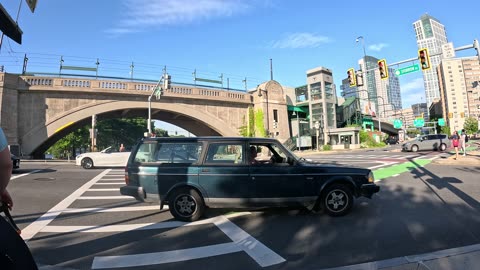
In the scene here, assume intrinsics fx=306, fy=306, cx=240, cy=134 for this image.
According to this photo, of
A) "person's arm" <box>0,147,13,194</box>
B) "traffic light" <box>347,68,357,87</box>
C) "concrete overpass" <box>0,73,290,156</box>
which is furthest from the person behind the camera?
"concrete overpass" <box>0,73,290,156</box>

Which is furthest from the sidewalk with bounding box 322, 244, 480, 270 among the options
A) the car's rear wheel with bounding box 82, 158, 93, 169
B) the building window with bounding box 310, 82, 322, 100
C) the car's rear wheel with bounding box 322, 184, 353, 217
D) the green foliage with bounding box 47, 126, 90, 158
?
the green foliage with bounding box 47, 126, 90, 158

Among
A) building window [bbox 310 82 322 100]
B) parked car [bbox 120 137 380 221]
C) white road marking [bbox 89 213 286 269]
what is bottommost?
white road marking [bbox 89 213 286 269]

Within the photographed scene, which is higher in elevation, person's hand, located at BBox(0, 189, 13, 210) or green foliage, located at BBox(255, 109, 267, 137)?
green foliage, located at BBox(255, 109, 267, 137)

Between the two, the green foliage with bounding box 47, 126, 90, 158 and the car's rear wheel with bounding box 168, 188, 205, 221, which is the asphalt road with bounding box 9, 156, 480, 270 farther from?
the green foliage with bounding box 47, 126, 90, 158

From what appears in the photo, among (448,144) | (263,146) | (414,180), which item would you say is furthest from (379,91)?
(263,146)

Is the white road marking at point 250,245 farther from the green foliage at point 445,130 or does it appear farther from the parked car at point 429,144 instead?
the green foliage at point 445,130

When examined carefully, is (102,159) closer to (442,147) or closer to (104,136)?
(442,147)

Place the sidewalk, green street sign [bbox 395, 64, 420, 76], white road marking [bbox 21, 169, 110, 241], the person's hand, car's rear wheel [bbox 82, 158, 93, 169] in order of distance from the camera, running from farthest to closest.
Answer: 1. green street sign [bbox 395, 64, 420, 76]
2. car's rear wheel [bbox 82, 158, 93, 169]
3. white road marking [bbox 21, 169, 110, 241]
4. the sidewalk
5. the person's hand

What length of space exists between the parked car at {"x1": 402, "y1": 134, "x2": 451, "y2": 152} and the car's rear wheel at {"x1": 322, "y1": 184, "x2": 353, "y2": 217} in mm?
27187

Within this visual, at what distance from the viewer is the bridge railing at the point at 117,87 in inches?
1106

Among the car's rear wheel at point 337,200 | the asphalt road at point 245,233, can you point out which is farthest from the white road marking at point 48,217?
the car's rear wheel at point 337,200

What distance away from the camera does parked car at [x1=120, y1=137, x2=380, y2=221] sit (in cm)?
622

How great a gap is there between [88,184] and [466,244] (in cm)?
1198

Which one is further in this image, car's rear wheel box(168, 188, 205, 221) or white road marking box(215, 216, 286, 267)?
car's rear wheel box(168, 188, 205, 221)
